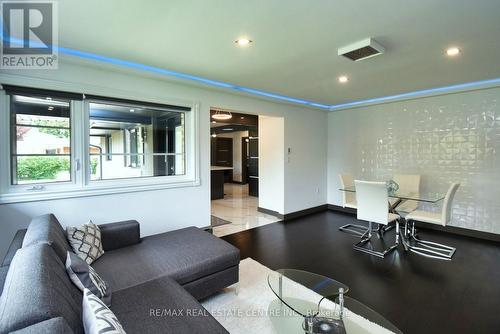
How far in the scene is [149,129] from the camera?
3.58 metres

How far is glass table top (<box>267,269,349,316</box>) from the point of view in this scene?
1.82m

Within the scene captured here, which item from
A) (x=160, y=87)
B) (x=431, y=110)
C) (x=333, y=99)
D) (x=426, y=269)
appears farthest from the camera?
(x=333, y=99)

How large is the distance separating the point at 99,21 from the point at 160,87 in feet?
4.46

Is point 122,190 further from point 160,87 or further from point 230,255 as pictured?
point 230,255

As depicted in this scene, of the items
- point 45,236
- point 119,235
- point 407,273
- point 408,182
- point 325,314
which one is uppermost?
point 408,182

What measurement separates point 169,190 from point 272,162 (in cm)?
244

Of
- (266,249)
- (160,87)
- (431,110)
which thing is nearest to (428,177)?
(431,110)

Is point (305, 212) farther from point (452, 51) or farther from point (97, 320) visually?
point (97, 320)

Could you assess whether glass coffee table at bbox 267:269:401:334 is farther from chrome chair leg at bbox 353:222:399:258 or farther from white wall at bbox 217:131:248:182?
white wall at bbox 217:131:248:182

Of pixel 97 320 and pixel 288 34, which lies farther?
pixel 288 34

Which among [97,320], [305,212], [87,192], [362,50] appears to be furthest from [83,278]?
[305,212]

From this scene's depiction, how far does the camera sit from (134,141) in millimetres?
3430

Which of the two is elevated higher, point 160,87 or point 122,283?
point 160,87

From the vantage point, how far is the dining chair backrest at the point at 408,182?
4.32 m
